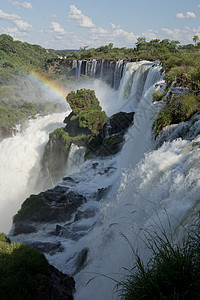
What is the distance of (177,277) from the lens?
2242 mm

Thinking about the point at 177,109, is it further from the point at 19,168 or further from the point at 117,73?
the point at 117,73

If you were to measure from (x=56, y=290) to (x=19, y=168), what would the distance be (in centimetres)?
1761

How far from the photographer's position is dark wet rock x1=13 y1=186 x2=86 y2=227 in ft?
29.5

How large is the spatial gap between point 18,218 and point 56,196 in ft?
5.35

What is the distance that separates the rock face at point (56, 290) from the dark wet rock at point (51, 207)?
14.5ft

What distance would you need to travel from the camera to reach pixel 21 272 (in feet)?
13.0

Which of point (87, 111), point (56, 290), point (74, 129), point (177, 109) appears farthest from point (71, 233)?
point (87, 111)

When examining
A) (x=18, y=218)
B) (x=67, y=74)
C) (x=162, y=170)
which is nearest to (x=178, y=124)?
(x=162, y=170)

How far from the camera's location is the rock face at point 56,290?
3713 mm

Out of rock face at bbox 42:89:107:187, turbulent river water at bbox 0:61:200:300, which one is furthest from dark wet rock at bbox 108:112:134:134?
turbulent river water at bbox 0:61:200:300

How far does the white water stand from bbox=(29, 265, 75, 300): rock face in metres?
12.0

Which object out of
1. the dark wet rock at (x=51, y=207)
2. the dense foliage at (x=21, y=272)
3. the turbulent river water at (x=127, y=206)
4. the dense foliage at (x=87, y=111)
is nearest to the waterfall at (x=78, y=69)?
the dense foliage at (x=87, y=111)

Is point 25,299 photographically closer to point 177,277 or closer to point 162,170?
point 177,277

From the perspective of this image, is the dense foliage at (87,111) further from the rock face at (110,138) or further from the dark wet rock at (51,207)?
the dark wet rock at (51,207)
